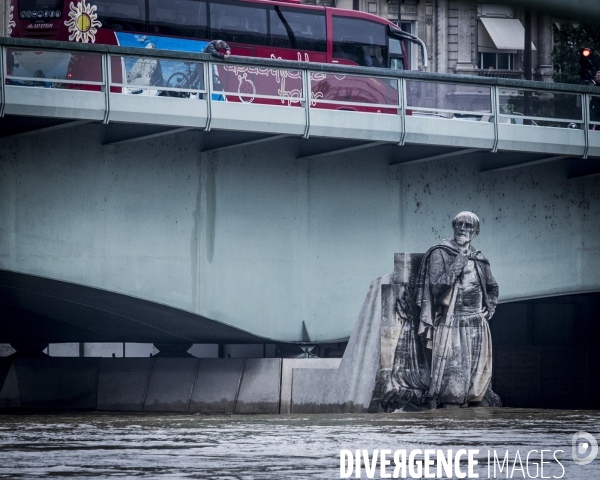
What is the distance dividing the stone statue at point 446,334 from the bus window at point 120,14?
11138 mm

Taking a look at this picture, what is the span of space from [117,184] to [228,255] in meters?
2.71

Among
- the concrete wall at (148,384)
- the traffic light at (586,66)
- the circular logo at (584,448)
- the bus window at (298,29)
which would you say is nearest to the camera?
the circular logo at (584,448)

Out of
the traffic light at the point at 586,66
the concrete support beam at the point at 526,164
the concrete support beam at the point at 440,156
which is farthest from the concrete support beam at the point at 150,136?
the traffic light at the point at 586,66

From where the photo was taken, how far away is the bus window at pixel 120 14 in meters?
25.0

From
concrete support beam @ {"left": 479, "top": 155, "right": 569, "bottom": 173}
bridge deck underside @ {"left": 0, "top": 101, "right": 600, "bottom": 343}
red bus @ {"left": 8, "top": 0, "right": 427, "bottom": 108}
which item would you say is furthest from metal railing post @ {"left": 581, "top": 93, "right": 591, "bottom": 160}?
red bus @ {"left": 8, "top": 0, "right": 427, "bottom": 108}

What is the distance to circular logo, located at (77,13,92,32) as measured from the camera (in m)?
24.8

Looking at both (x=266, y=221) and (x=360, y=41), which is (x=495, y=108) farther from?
(x=360, y=41)

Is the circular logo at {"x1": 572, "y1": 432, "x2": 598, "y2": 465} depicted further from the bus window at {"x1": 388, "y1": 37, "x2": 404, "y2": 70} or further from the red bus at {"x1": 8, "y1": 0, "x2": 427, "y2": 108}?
the bus window at {"x1": 388, "y1": 37, "x2": 404, "y2": 70}

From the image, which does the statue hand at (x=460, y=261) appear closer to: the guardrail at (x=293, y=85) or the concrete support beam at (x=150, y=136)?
the guardrail at (x=293, y=85)

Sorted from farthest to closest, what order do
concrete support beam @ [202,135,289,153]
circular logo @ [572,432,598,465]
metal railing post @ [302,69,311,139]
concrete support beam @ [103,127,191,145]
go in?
concrete support beam @ [202,135,289,153]
metal railing post @ [302,69,311,139]
concrete support beam @ [103,127,191,145]
circular logo @ [572,432,598,465]

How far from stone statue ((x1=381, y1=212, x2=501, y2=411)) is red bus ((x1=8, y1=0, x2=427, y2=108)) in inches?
433

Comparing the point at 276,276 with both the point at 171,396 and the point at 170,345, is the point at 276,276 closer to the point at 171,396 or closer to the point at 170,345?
the point at 171,396

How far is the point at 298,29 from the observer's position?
28.5m

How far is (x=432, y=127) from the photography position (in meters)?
21.2
